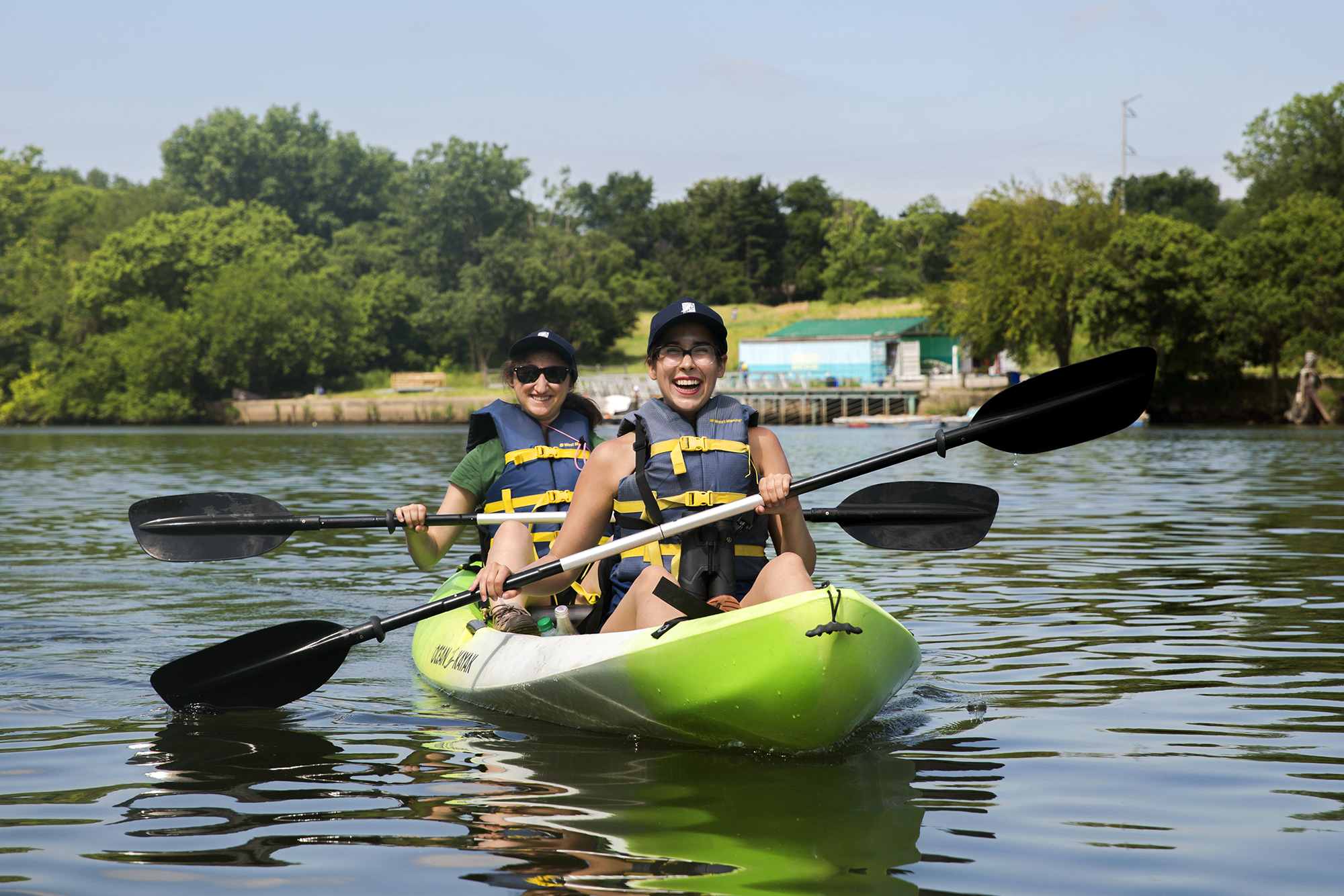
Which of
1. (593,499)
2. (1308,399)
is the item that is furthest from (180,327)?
(593,499)

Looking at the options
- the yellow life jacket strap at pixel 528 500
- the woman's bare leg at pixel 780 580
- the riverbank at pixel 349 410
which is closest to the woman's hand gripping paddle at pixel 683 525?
the woman's bare leg at pixel 780 580

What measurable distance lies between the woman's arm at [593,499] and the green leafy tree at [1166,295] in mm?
44625

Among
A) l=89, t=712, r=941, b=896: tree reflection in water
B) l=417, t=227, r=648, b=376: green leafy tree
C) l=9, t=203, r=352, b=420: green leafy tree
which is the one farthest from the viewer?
l=417, t=227, r=648, b=376: green leafy tree

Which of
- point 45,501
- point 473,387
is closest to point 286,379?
point 473,387

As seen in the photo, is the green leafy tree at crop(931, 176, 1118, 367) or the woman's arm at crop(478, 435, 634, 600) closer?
the woman's arm at crop(478, 435, 634, 600)

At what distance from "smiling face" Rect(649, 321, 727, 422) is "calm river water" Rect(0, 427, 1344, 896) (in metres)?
1.38

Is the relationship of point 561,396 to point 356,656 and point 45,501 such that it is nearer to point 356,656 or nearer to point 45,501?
point 356,656

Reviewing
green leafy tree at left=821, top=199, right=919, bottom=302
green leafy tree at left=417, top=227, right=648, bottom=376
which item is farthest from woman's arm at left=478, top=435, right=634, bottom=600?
green leafy tree at left=821, top=199, right=919, bottom=302

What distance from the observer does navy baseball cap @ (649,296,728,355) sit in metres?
4.89

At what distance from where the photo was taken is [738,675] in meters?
4.45

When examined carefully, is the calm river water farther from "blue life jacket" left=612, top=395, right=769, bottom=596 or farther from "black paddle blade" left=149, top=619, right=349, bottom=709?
"blue life jacket" left=612, top=395, right=769, bottom=596

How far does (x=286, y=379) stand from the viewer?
229 ft

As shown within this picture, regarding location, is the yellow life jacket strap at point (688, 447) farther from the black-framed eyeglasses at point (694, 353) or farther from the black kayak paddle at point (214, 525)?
the black kayak paddle at point (214, 525)

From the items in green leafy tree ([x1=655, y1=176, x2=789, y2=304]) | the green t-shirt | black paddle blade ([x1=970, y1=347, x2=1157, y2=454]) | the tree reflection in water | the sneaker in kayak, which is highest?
green leafy tree ([x1=655, y1=176, x2=789, y2=304])
